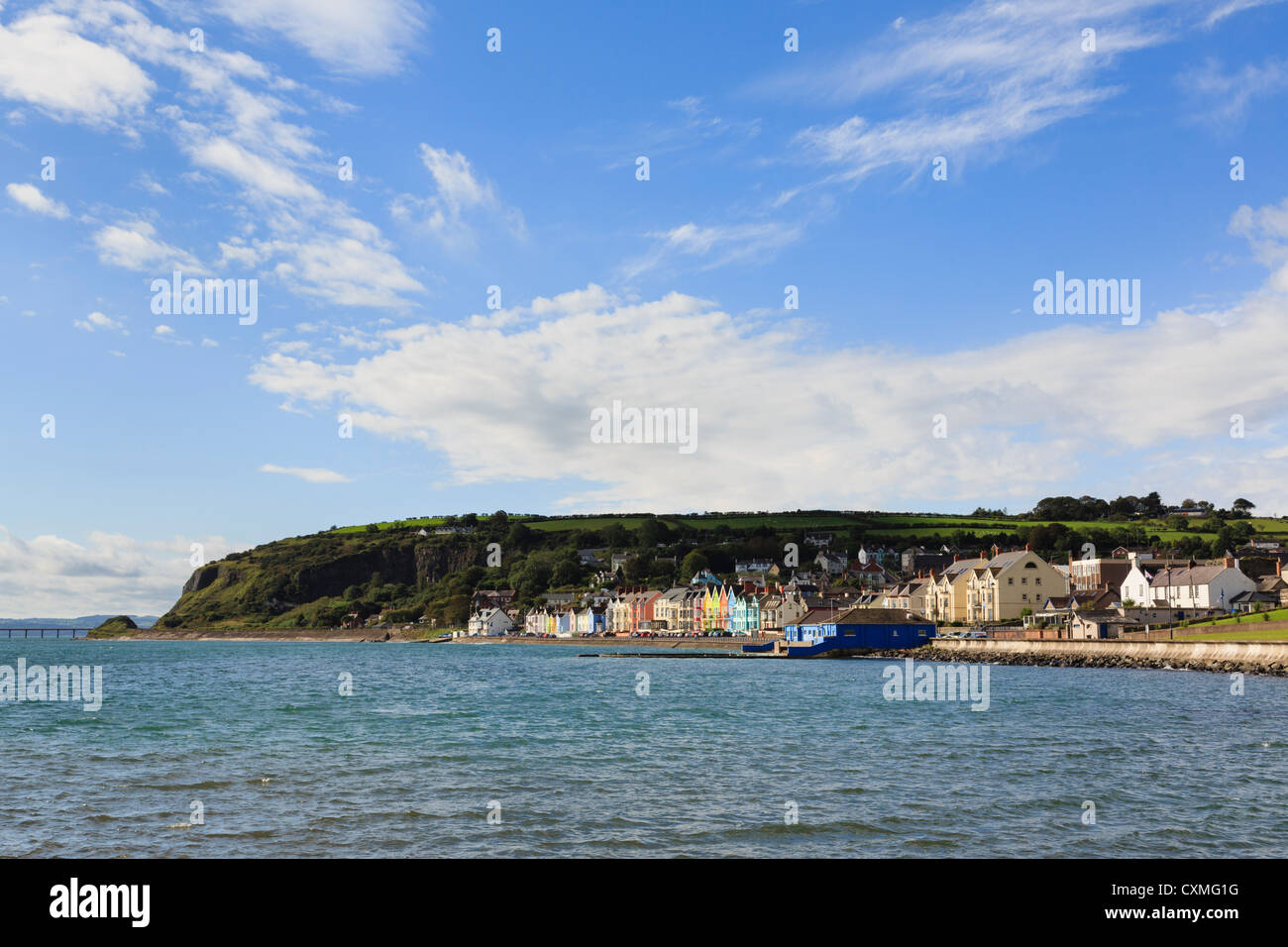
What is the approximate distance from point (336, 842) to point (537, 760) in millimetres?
9809

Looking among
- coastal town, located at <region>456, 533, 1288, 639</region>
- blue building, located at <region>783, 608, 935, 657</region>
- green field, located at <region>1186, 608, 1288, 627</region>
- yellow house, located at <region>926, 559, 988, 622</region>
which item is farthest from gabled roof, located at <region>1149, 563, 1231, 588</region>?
blue building, located at <region>783, 608, 935, 657</region>

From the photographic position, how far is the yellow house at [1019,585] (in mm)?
113812

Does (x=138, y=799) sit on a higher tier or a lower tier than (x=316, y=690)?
higher

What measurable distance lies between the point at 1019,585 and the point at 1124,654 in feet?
128

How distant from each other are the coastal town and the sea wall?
574 centimetres

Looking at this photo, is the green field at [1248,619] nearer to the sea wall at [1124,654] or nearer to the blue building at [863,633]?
the sea wall at [1124,654]

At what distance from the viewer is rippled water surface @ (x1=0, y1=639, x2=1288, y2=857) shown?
1554cm

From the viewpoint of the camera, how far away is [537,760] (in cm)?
2453

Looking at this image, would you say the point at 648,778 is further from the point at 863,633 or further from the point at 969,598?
the point at 969,598

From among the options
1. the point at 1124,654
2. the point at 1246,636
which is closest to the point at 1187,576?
the point at 1124,654
